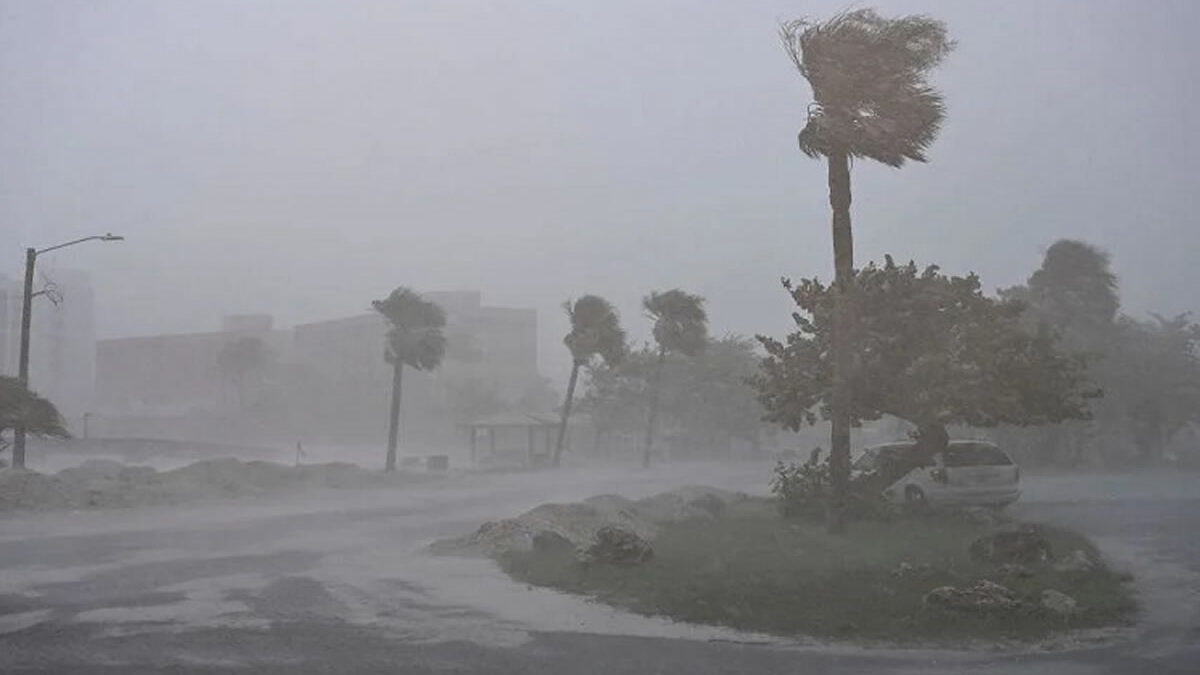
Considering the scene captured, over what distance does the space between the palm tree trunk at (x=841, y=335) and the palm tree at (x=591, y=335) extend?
34.9 meters

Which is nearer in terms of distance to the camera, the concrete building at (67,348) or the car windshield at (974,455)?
the car windshield at (974,455)

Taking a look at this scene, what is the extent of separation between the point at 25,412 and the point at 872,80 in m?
24.7

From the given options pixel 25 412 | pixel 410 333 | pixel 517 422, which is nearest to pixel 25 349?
pixel 25 412

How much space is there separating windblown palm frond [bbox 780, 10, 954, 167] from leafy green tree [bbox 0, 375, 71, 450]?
23.3 meters

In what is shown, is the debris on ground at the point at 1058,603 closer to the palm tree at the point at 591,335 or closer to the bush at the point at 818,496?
the bush at the point at 818,496

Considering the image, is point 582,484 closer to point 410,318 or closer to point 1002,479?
point 410,318

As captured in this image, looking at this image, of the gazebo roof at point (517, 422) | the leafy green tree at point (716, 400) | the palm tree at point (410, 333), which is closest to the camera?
the palm tree at point (410, 333)

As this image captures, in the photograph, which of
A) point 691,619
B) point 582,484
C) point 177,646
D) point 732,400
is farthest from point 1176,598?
point 732,400

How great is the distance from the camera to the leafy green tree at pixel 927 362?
68.8ft

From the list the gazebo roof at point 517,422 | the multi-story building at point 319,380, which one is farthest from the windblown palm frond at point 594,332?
the multi-story building at point 319,380

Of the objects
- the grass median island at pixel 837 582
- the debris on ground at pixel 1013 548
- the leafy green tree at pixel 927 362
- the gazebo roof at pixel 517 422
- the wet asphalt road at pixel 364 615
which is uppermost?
the leafy green tree at pixel 927 362

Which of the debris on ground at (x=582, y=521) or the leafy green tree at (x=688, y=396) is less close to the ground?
the leafy green tree at (x=688, y=396)

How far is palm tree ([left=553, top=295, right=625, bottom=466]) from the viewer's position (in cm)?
5528

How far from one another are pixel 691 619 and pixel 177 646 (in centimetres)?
486
